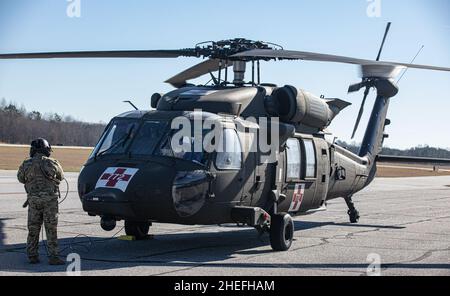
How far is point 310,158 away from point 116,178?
4.74 metres

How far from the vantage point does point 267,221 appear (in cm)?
1146

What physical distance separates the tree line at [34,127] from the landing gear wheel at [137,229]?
3100 inches

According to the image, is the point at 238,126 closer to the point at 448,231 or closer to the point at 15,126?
the point at 448,231

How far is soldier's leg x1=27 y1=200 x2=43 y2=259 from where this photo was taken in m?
9.46

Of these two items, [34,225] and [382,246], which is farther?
[382,246]

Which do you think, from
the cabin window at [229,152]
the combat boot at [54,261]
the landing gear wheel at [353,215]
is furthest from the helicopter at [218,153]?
the landing gear wheel at [353,215]

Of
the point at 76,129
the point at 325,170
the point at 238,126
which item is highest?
the point at 238,126

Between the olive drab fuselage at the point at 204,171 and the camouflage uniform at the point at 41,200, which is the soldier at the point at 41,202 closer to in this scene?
the camouflage uniform at the point at 41,200

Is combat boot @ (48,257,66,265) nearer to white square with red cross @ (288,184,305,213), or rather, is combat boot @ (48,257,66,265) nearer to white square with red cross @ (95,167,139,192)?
white square with red cross @ (95,167,139,192)

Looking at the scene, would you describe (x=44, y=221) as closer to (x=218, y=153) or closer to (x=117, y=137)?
(x=117, y=137)

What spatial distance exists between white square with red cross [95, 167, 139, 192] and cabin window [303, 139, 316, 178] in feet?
14.2
